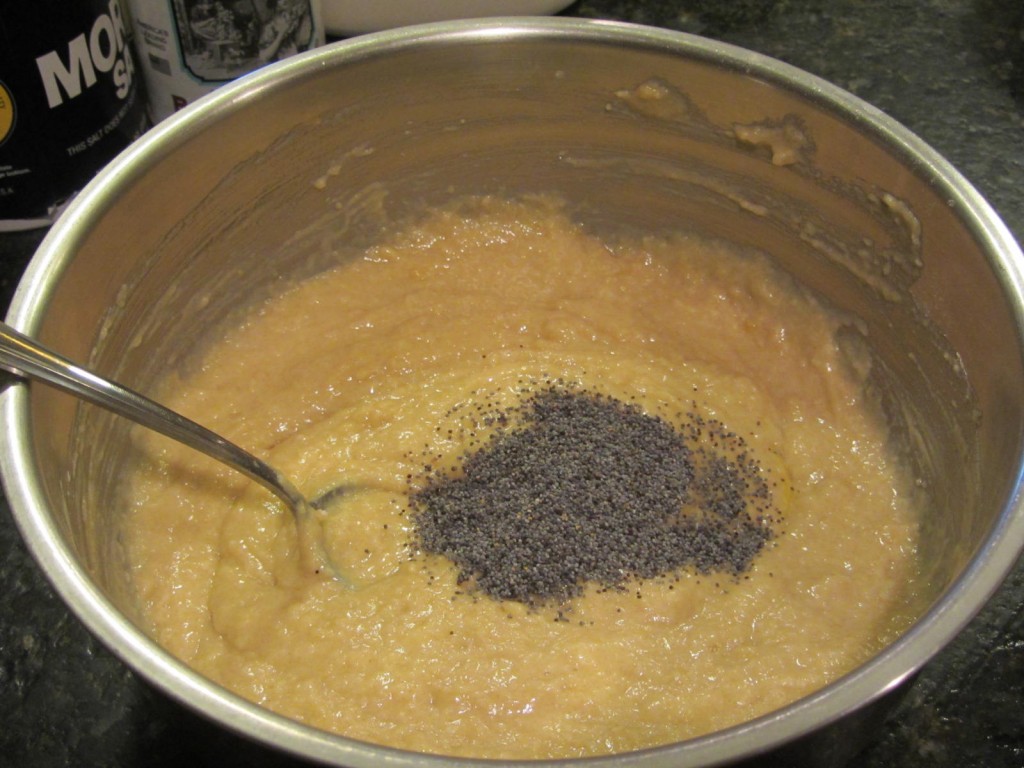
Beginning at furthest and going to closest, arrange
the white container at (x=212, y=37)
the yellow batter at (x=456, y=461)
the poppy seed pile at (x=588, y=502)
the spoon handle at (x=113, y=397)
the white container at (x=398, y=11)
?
the white container at (x=398, y=11) < the white container at (x=212, y=37) < the poppy seed pile at (x=588, y=502) < the yellow batter at (x=456, y=461) < the spoon handle at (x=113, y=397)

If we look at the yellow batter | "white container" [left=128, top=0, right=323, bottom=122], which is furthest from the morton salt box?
the yellow batter

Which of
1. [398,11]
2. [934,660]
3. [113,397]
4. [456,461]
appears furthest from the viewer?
[398,11]

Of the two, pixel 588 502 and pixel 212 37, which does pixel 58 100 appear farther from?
pixel 588 502

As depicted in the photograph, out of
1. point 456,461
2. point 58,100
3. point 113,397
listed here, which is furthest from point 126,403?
point 58,100

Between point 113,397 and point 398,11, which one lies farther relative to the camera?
point 398,11

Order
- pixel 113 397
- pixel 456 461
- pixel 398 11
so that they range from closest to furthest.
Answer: pixel 113 397, pixel 456 461, pixel 398 11

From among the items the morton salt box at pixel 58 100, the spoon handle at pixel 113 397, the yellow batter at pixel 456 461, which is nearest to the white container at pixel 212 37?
the morton salt box at pixel 58 100

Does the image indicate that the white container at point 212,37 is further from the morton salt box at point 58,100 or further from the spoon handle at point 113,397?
the spoon handle at point 113,397

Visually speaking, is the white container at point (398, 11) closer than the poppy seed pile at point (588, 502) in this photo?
No
